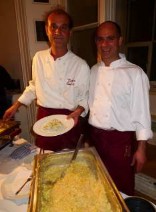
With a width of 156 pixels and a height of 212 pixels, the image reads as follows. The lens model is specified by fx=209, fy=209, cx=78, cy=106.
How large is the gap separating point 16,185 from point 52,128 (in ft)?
1.09

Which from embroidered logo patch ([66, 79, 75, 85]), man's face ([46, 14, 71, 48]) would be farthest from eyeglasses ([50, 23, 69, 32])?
embroidered logo patch ([66, 79, 75, 85])

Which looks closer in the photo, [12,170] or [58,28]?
[12,170]

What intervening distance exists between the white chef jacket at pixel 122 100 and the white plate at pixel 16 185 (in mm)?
484

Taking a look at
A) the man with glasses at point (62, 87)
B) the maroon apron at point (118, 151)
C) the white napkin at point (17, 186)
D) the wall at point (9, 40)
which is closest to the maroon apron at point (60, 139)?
the man with glasses at point (62, 87)

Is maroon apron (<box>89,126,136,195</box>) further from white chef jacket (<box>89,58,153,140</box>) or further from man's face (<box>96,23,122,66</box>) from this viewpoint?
man's face (<box>96,23,122,66</box>)

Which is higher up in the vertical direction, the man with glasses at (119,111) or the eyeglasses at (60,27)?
the eyeglasses at (60,27)

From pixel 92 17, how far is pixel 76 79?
3.84 feet

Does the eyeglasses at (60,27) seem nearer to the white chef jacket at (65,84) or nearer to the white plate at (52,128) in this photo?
the white chef jacket at (65,84)

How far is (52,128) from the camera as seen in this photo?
1088 mm

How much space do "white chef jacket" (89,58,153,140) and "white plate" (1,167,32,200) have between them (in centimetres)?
48

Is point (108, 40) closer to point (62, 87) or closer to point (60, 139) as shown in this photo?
point (62, 87)

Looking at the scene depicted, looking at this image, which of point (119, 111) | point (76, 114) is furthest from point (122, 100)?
point (76, 114)

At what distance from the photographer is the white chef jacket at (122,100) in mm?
1085

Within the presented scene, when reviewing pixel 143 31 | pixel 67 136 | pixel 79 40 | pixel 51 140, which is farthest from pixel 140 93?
pixel 143 31
